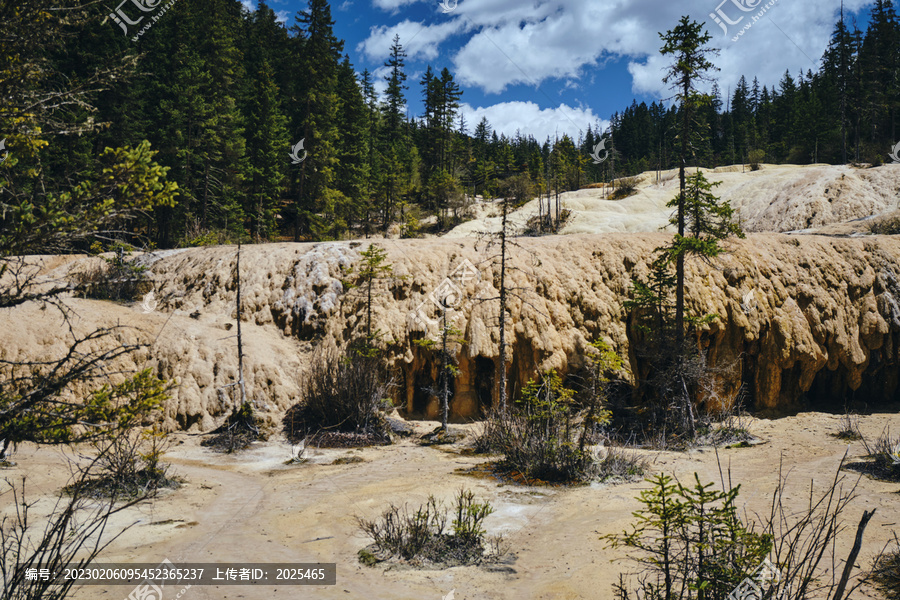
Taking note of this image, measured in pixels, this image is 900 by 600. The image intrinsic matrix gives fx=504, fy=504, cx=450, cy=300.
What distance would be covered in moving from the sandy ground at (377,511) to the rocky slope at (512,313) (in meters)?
3.50

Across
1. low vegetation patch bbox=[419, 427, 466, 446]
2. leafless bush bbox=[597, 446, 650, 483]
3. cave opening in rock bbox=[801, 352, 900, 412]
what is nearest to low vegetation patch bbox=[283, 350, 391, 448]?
low vegetation patch bbox=[419, 427, 466, 446]

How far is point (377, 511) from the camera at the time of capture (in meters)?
9.12

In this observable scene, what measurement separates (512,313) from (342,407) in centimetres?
706

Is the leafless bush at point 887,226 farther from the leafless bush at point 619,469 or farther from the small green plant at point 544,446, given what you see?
the small green plant at point 544,446

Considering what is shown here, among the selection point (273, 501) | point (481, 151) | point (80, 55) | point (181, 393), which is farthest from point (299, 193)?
point (481, 151)

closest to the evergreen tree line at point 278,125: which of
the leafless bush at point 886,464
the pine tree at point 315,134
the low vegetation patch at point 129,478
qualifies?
the pine tree at point 315,134

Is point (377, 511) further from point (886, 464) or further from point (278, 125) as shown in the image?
point (278, 125)

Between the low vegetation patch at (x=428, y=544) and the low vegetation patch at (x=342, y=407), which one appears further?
the low vegetation patch at (x=342, y=407)

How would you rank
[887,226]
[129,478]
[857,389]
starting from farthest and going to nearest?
[887,226]
[857,389]
[129,478]

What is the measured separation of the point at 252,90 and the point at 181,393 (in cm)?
2949

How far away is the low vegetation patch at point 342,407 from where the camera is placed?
14969mm

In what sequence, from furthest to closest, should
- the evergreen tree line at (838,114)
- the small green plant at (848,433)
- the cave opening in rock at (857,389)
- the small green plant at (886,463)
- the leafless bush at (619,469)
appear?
the evergreen tree line at (838,114) → the cave opening in rock at (857,389) → the small green plant at (848,433) → the leafless bush at (619,469) → the small green plant at (886,463)

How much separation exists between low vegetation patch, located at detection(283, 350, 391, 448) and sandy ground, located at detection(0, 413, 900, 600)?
0.80 metres

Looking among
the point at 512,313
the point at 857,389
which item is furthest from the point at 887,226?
the point at 512,313
